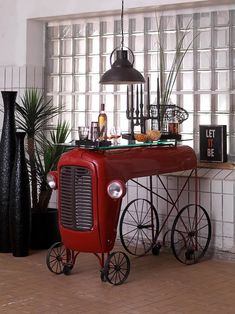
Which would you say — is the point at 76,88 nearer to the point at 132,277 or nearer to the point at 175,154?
the point at 175,154

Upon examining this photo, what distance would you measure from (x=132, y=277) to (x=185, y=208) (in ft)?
2.83

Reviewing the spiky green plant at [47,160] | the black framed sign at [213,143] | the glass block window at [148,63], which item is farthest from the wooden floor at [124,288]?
the glass block window at [148,63]

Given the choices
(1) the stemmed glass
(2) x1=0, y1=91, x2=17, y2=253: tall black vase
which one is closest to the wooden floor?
(2) x1=0, y1=91, x2=17, y2=253: tall black vase

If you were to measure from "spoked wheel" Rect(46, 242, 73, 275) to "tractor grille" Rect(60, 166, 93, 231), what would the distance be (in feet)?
1.10

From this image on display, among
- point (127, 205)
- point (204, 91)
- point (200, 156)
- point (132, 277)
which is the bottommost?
point (132, 277)

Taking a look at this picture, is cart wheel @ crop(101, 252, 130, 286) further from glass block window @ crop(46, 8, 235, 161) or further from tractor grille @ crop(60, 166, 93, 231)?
glass block window @ crop(46, 8, 235, 161)

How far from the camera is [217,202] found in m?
6.30

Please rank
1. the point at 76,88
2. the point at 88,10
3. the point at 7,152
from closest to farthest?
1. the point at 7,152
2. the point at 88,10
3. the point at 76,88

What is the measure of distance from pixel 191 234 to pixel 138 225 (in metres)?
0.64

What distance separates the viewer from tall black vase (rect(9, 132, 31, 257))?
20.5 ft

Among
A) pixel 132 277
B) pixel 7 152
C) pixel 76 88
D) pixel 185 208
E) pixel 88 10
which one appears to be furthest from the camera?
pixel 76 88

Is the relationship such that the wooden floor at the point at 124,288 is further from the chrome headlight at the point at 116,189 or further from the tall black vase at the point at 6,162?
the chrome headlight at the point at 116,189

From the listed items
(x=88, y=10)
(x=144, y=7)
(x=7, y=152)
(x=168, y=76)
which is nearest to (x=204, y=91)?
(x=168, y=76)

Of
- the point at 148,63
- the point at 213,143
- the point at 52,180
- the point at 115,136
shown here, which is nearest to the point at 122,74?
the point at 115,136
